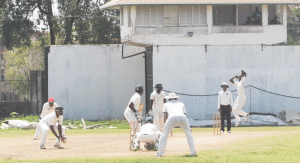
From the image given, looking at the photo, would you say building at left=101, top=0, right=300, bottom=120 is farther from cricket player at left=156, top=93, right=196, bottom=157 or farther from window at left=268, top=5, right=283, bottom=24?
cricket player at left=156, top=93, right=196, bottom=157

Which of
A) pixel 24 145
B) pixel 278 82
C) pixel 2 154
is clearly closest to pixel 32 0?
pixel 278 82

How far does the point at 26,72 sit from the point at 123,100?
134 ft

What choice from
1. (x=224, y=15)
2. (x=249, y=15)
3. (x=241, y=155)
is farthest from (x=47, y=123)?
(x=249, y=15)

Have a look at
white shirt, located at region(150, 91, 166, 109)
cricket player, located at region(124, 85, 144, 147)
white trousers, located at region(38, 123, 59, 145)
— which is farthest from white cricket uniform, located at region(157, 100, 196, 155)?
white shirt, located at region(150, 91, 166, 109)

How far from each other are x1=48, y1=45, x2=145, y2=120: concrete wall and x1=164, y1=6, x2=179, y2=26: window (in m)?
4.08

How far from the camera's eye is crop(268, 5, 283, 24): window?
31.9 metres

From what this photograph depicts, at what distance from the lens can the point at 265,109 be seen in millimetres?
30422

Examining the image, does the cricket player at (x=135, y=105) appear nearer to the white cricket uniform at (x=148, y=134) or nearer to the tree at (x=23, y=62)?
the white cricket uniform at (x=148, y=134)

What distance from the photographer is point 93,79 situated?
3472cm

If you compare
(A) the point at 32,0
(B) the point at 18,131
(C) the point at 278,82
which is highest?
(A) the point at 32,0

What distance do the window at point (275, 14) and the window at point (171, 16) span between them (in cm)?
549

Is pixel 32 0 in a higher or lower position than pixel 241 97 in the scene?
higher

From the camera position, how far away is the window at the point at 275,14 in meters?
31.9

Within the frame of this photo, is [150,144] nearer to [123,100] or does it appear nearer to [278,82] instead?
[278,82]
